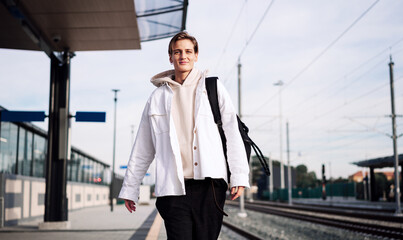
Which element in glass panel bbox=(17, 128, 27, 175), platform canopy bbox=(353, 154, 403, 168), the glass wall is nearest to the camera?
the glass wall

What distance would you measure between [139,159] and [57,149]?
10.6m

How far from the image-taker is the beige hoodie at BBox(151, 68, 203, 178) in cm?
287

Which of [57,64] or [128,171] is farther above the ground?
[57,64]

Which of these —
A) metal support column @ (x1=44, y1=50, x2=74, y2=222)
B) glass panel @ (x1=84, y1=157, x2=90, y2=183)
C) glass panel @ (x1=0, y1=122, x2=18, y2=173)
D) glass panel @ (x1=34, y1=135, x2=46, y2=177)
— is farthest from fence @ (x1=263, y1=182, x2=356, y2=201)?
metal support column @ (x1=44, y1=50, x2=74, y2=222)

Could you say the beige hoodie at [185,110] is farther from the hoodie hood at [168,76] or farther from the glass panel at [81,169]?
the glass panel at [81,169]

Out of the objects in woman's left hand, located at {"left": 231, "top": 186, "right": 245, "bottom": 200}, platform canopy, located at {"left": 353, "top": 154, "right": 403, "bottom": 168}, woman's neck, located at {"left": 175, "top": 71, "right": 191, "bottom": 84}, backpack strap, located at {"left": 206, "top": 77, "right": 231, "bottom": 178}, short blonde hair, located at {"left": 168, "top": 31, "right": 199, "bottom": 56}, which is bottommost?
woman's left hand, located at {"left": 231, "top": 186, "right": 245, "bottom": 200}

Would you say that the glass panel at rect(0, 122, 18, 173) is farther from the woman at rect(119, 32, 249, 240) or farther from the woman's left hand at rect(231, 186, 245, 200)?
the woman's left hand at rect(231, 186, 245, 200)

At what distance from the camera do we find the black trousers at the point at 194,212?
Answer: 2.75m

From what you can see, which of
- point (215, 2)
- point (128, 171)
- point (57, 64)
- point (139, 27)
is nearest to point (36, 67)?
point (57, 64)

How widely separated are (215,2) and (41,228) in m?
7.39

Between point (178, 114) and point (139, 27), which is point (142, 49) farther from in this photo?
point (178, 114)

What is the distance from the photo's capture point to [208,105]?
2969 mm

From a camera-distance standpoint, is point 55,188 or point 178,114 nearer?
point 178,114

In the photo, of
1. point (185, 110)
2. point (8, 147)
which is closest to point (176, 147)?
point (185, 110)
